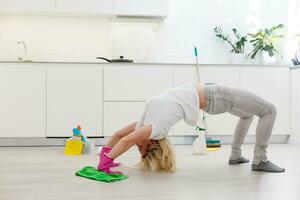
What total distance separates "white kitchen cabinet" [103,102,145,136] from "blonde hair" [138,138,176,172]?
1.71 meters

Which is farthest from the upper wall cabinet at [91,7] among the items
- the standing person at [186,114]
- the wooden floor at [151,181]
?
the standing person at [186,114]

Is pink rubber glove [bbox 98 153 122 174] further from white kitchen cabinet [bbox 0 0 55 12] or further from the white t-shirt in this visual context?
white kitchen cabinet [bbox 0 0 55 12]

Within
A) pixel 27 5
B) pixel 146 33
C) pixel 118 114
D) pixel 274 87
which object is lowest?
pixel 118 114

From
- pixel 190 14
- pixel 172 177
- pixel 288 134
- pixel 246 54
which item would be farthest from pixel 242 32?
pixel 172 177

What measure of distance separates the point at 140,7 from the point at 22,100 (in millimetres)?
1618

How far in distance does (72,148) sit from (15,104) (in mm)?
984

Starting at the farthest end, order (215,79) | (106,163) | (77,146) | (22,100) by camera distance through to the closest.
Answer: (215,79), (22,100), (77,146), (106,163)

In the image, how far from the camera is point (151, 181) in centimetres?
261

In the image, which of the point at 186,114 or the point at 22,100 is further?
the point at 22,100

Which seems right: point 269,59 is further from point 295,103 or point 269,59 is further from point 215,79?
point 215,79

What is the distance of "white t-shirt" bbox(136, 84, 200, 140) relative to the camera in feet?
9.28

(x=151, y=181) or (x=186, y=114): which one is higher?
(x=186, y=114)

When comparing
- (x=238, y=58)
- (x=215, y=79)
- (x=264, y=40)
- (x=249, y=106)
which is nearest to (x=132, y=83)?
(x=215, y=79)

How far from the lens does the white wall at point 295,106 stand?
15.7 feet
